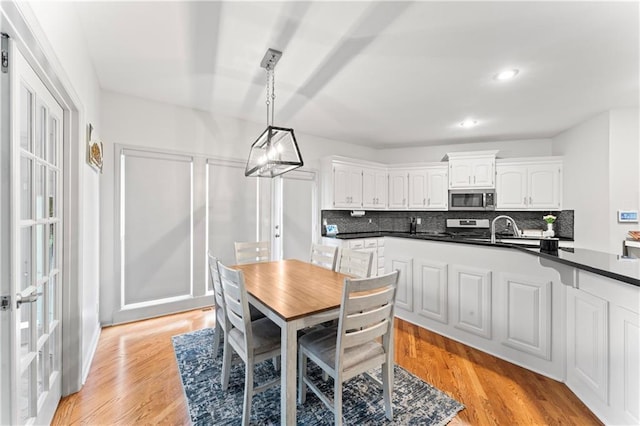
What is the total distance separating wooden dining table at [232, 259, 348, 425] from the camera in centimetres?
142

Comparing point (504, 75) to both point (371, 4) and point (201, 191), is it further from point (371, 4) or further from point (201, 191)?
point (201, 191)

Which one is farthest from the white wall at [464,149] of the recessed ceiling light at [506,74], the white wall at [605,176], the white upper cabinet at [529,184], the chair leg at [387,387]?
the chair leg at [387,387]

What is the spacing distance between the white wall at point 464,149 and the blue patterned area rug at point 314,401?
4.05 m

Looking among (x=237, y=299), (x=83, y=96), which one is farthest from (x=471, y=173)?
(x=83, y=96)

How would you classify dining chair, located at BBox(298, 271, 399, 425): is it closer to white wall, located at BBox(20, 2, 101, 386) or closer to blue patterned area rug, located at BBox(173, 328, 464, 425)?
blue patterned area rug, located at BBox(173, 328, 464, 425)

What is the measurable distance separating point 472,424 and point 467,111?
10.8 feet

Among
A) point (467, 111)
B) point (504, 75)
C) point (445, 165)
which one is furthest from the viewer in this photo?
point (445, 165)

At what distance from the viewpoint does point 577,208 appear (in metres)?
3.87

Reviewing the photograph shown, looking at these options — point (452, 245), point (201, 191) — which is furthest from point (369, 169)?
point (201, 191)

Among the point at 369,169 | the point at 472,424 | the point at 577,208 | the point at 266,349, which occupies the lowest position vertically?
the point at 472,424

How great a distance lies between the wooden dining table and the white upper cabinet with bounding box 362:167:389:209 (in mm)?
2582

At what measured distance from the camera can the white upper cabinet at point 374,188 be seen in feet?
15.9

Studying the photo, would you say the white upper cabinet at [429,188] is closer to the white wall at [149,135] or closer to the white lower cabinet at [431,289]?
the white lower cabinet at [431,289]

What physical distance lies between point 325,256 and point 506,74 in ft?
7.99
